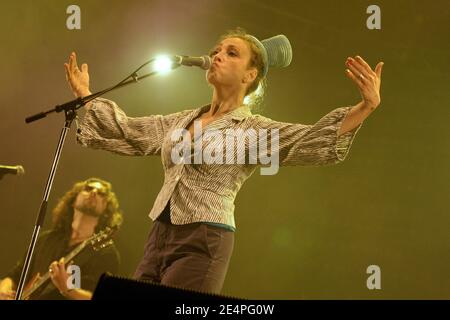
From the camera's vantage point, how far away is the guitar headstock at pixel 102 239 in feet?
11.1

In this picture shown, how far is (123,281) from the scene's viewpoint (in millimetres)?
1068

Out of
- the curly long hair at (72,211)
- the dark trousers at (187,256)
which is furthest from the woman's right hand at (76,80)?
the curly long hair at (72,211)

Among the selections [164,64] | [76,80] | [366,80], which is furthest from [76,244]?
[366,80]

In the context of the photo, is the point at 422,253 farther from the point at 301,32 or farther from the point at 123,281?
the point at 123,281

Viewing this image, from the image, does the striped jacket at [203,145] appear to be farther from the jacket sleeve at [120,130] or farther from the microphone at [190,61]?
the microphone at [190,61]

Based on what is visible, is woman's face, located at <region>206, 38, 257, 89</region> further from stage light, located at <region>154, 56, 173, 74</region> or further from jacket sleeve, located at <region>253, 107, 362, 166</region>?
jacket sleeve, located at <region>253, 107, 362, 166</region>

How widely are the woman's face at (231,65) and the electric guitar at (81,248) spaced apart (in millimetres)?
1556

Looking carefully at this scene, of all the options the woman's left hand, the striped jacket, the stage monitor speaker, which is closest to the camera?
the stage monitor speaker

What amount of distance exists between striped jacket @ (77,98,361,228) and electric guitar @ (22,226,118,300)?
1357 millimetres

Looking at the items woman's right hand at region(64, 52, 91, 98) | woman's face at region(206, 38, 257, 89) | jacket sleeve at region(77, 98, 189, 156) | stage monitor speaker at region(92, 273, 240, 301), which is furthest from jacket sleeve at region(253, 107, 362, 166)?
stage monitor speaker at region(92, 273, 240, 301)

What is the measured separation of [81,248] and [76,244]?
0.10 metres

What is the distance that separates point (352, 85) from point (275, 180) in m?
0.75

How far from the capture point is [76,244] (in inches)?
138

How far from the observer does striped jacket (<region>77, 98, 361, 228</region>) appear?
1.77m
